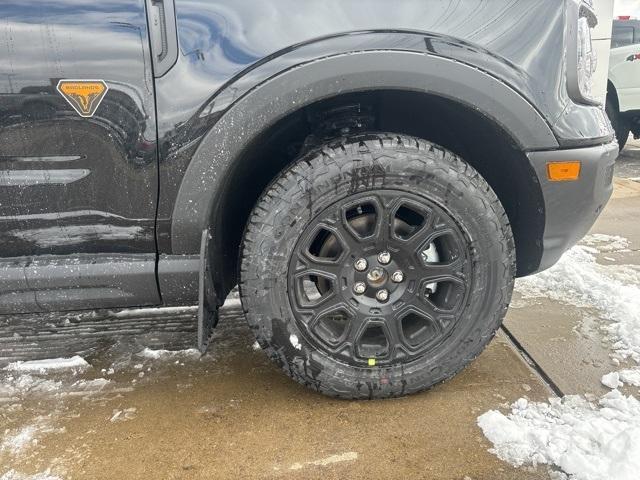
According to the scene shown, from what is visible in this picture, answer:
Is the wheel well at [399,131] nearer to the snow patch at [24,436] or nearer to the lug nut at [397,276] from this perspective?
the lug nut at [397,276]

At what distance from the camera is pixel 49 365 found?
236 centimetres

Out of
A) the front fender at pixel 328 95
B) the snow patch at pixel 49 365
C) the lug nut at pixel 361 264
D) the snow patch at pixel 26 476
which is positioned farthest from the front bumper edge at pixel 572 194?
the snow patch at pixel 49 365

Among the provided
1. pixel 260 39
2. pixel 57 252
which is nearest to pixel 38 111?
pixel 57 252

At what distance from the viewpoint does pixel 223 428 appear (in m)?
1.93

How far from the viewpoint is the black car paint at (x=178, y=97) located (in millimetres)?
1664

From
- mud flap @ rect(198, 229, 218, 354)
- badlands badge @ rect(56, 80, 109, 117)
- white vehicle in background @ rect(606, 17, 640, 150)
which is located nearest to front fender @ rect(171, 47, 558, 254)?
mud flap @ rect(198, 229, 218, 354)

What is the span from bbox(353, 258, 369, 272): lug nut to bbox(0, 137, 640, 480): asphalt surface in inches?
22.2

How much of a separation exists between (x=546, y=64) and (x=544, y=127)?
22cm

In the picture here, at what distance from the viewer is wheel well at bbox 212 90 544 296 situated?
193 centimetres

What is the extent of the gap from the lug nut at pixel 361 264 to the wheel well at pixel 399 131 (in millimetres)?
506

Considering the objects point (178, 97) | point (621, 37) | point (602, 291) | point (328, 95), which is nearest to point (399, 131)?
point (328, 95)

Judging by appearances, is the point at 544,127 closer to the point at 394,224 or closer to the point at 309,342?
the point at 394,224

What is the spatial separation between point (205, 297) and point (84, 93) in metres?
0.81

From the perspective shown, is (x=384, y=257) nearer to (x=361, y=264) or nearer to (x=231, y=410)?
(x=361, y=264)
